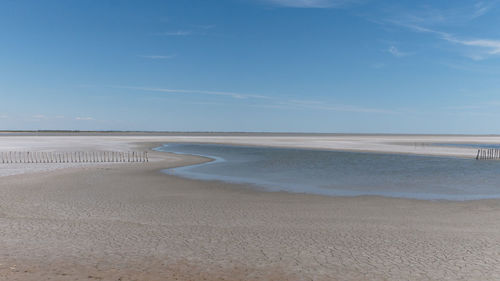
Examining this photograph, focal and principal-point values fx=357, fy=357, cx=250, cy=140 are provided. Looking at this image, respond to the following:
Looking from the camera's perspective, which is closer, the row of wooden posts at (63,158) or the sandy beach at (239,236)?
the sandy beach at (239,236)

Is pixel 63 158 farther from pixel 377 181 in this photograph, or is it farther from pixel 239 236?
pixel 239 236

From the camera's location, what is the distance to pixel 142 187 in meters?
24.2

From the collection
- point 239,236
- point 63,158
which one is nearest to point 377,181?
point 239,236

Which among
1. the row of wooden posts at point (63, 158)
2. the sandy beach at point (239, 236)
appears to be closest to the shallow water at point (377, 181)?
the sandy beach at point (239, 236)

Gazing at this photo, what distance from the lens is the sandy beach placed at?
9797 mm

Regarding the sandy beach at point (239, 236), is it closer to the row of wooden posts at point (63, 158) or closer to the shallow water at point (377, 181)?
the shallow water at point (377, 181)

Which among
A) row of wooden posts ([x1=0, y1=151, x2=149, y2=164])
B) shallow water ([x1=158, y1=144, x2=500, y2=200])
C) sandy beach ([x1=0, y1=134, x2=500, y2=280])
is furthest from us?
row of wooden posts ([x1=0, y1=151, x2=149, y2=164])

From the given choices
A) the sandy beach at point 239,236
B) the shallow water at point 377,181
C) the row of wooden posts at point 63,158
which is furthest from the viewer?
the row of wooden posts at point 63,158

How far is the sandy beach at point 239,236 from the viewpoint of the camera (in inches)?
386

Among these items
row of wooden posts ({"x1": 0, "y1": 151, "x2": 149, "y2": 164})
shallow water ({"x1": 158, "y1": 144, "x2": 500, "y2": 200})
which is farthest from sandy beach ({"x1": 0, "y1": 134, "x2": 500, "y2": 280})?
row of wooden posts ({"x1": 0, "y1": 151, "x2": 149, "y2": 164})

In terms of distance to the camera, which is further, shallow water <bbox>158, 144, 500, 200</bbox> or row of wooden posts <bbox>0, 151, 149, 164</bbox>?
row of wooden posts <bbox>0, 151, 149, 164</bbox>

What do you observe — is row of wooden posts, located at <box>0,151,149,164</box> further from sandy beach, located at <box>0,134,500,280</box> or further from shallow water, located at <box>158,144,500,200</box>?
sandy beach, located at <box>0,134,500,280</box>

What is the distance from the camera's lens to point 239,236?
13.0 meters

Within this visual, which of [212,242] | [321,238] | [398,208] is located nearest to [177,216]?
[212,242]
